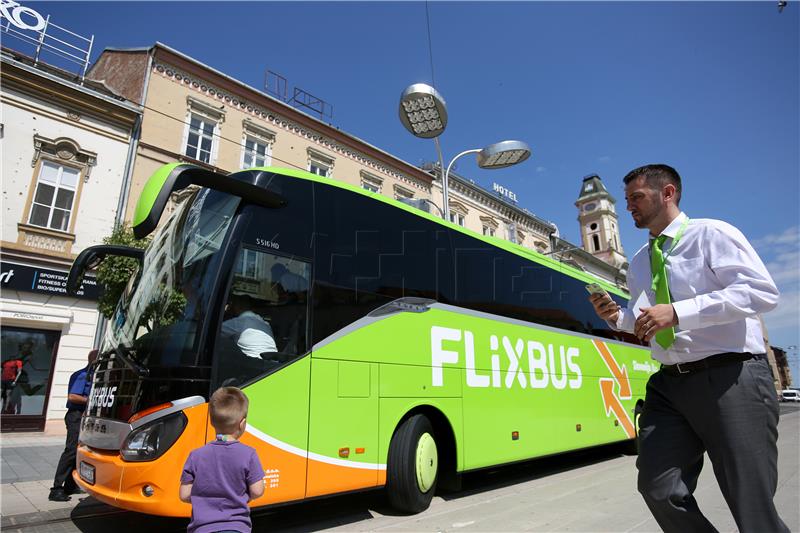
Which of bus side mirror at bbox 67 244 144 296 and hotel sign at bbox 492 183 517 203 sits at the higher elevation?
hotel sign at bbox 492 183 517 203

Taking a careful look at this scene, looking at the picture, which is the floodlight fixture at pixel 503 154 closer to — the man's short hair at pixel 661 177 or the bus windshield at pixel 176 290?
the bus windshield at pixel 176 290

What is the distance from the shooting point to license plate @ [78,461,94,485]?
404 centimetres

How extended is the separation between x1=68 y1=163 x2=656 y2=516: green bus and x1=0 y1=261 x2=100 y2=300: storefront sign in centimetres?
909

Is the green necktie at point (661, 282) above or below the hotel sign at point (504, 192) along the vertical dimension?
below

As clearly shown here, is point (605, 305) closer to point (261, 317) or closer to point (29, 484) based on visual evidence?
point (261, 317)

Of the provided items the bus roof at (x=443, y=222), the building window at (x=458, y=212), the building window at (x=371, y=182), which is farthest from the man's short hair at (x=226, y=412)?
the building window at (x=458, y=212)

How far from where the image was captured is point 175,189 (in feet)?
12.5

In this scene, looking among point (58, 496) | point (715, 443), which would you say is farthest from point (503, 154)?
point (58, 496)

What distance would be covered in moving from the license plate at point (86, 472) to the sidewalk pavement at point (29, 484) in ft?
4.59

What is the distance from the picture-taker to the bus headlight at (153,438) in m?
3.62

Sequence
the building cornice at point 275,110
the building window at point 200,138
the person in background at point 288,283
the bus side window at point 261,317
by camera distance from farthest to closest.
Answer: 1. the building cornice at point 275,110
2. the building window at point 200,138
3. the person in background at point 288,283
4. the bus side window at point 261,317

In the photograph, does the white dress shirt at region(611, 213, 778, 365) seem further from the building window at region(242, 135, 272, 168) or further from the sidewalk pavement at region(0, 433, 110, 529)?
the building window at region(242, 135, 272, 168)

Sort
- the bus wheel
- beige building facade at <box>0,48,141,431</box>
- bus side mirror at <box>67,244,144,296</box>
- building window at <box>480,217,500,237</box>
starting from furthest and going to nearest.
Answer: building window at <box>480,217,500,237</box> → beige building facade at <box>0,48,141,431</box> → bus side mirror at <box>67,244,144,296</box> → the bus wheel

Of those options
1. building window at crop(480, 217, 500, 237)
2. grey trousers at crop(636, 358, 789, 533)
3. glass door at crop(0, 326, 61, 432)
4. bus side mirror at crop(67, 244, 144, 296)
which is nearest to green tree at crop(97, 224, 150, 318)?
bus side mirror at crop(67, 244, 144, 296)
